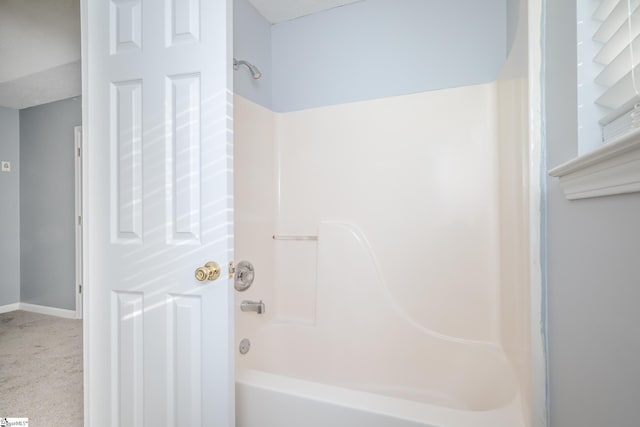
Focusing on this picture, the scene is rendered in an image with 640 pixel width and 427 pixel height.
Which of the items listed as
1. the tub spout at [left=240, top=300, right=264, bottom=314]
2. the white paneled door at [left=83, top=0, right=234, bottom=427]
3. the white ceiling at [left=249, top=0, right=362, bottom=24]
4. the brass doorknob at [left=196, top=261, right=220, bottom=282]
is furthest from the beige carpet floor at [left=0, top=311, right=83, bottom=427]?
the white ceiling at [left=249, top=0, right=362, bottom=24]

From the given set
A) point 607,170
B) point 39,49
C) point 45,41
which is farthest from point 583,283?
point 39,49

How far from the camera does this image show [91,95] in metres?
1.22

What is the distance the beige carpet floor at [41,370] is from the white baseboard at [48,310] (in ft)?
0.23

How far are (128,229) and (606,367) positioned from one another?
1.40m

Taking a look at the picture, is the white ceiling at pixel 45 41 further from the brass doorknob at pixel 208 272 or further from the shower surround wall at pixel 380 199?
the brass doorknob at pixel 208 272

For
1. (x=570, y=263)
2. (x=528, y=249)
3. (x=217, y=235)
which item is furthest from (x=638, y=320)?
(x=217, y=235)

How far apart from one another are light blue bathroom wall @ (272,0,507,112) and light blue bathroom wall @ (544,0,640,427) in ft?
3.12

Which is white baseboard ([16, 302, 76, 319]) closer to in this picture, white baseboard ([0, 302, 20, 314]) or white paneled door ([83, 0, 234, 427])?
white baseboard ([0, 302, 20, 314])

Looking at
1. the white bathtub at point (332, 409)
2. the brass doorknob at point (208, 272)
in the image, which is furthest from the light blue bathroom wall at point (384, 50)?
the white bathtub at point (332, 409)

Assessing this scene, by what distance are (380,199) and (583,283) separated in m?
1.29

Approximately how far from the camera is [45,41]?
95.3 inches

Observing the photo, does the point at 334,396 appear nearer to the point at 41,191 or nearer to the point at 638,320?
the point at 638,320

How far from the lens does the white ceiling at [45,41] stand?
6.69 ft

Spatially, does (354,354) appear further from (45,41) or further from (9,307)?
(9,307)
